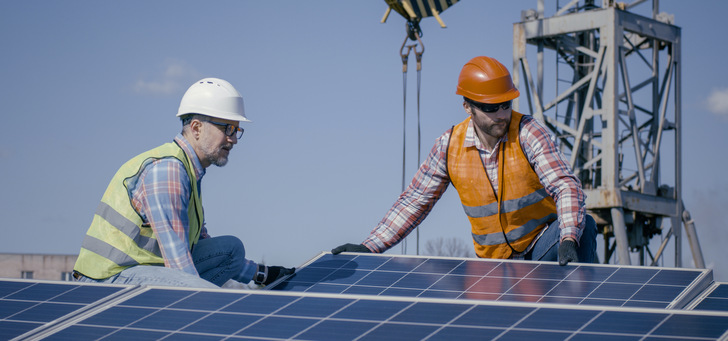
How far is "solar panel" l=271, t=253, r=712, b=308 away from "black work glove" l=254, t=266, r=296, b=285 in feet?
0.28

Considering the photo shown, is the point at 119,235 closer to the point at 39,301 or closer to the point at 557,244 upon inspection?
the point at 39,301

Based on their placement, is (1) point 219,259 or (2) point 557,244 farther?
(2) point 557,244

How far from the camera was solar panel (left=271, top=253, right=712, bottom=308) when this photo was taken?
611 centimetres

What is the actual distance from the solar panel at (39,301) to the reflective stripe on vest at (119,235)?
0.45 m


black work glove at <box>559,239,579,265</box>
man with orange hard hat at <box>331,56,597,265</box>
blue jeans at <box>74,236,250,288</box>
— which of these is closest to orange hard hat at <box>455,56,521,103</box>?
man with orange hard hat at <box>331,56,597,265</box>

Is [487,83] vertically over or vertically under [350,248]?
over

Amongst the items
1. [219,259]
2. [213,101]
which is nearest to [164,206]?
[213,101]

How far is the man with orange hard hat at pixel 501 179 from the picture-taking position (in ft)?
24.1

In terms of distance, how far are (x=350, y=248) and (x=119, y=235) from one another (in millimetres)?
2304

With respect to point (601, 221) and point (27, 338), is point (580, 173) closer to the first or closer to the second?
point (601, 221)

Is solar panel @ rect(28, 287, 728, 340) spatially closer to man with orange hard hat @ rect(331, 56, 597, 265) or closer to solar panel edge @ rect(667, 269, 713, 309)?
solar panel edge @ rect(667, 269, 713, 309)

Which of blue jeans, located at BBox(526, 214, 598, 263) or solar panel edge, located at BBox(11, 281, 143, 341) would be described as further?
blue jeans, located at BBox(526, 214, 598, 263)

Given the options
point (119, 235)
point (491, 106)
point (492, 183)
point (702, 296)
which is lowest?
point (702, 296)

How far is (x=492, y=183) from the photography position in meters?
7.71
